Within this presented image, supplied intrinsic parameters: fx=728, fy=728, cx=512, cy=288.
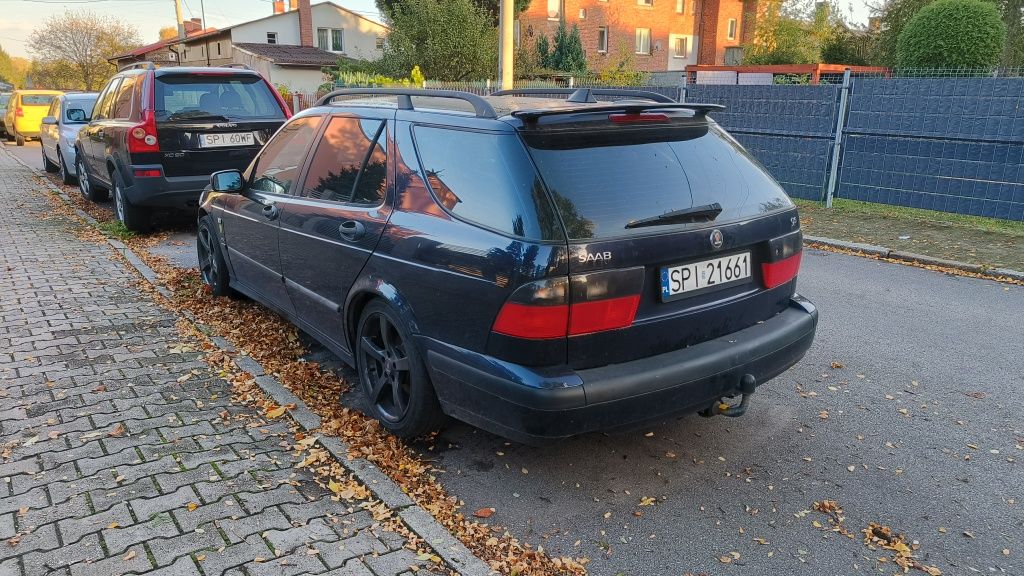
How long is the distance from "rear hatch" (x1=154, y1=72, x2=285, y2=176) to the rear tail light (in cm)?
6

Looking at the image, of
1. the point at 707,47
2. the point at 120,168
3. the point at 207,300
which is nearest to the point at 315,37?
the point at 707,47

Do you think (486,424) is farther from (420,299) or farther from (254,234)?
(254,234)

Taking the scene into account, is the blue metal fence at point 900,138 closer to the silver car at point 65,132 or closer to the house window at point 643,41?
the silver car at point 65,132

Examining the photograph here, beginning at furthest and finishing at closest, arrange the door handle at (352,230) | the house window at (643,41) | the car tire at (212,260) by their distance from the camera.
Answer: the house window at (643,41) < the car tire at (212,260) < the door handle at (352,230)

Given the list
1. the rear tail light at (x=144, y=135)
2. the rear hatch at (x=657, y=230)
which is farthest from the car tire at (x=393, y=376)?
the rear tail light at (x=144, y=135)

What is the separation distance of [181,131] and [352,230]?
18.0 ft

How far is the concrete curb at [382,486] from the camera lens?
2842 mm

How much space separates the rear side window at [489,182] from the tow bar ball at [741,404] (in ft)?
3.87

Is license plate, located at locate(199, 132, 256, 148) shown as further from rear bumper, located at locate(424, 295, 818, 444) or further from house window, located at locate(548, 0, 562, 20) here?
house window, located at locate(548, 0, 562, 20)

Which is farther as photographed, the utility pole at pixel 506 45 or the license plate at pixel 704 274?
the utility pole at pixel 506 45

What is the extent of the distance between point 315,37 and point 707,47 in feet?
88.2

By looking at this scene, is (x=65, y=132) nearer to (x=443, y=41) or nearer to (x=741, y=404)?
(x=741, y=404)

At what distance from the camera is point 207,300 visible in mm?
6199

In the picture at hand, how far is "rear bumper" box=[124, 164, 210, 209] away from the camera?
27.1ft
